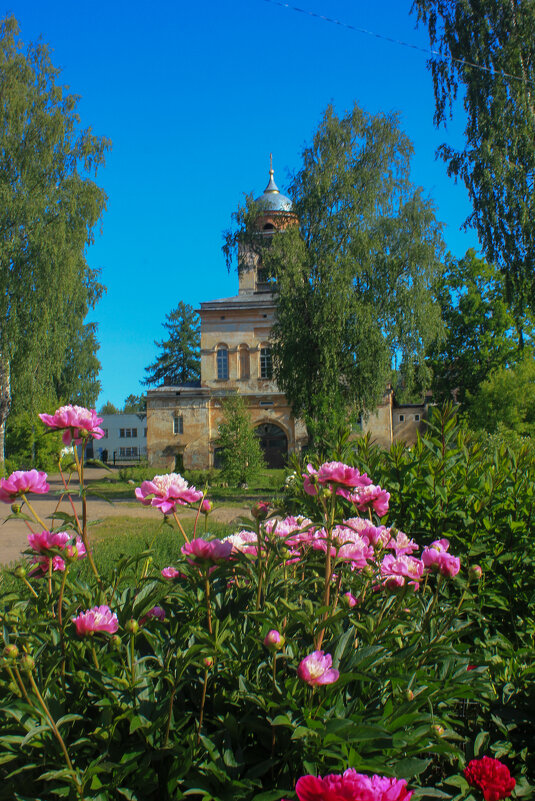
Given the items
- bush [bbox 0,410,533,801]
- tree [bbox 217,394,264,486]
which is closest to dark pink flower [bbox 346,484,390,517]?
bush [bbox 0,410,533,801]

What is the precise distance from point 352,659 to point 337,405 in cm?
1588

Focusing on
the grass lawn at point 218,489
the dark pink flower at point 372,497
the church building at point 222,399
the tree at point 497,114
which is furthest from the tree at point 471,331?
the dark pink flower at point 372,497

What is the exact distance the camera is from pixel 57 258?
18078mm

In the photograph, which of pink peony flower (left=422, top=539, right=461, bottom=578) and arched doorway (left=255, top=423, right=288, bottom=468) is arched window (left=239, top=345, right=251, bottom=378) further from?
pink peony flower (left=422, top=539, right=461, bottom=578)

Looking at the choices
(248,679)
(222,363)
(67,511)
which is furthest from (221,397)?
(248,679)

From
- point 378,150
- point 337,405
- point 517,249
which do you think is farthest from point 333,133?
point 337,405

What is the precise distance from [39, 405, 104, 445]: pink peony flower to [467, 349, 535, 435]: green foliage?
24784mm

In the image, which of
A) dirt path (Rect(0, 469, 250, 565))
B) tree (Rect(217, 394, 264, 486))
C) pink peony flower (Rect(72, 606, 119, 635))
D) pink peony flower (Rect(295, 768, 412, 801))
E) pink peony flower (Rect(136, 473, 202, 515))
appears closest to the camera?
pink peony flower (Rect(295, 768, 412, 801))

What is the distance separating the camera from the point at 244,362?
109 feet

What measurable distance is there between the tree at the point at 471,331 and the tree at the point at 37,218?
19140 mm

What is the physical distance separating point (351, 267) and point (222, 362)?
1683 cm

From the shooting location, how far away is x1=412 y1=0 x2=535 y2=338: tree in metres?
12.8

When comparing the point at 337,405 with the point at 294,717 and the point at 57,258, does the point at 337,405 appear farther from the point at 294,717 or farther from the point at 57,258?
the point at 294,717

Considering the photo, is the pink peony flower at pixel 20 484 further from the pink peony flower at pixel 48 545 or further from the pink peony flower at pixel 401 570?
the pink peony flower at pixel 401 570
